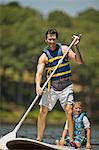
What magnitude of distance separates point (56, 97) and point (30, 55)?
3276 centimetres

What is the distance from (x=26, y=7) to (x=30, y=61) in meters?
7.77

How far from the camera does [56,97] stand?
7566mm

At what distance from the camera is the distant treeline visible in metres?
40.3

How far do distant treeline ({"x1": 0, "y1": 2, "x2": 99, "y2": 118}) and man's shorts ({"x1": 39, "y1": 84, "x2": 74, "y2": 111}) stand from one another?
103 ft

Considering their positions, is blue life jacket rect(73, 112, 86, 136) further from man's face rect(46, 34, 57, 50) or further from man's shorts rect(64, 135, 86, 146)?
man's face rect(46, 34, 57, 50)

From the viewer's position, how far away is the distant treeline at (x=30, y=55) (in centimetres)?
4031

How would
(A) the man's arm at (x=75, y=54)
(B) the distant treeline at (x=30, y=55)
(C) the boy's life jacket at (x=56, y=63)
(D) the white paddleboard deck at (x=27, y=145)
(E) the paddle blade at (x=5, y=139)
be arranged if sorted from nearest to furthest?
(D) the white paddleboard deck at (x=27, y=145)
(E) the paddle blade at (x=5, y=139)
(A) the man's arm at (x=75, y=54)
(C) the boy's life jacket at (x=56, y=63)
(B) the distant treeline at (x=30, y=55)

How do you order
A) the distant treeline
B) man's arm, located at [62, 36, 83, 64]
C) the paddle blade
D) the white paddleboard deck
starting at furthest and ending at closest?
the distant treeline → man's arm, located at [62, 36, 83, 64] → the paddle blade → the white paddleboard deck

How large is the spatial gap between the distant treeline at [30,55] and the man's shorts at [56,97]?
31355 mm

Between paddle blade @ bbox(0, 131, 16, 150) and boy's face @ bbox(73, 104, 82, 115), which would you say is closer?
paddle blade @ bbox(0, 131, 16, 150)

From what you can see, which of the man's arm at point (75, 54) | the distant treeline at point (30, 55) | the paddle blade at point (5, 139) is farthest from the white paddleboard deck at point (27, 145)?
the distant treeline at point (30, 55)

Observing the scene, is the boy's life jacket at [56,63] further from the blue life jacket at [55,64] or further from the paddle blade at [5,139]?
the paddle blade at [5,139]

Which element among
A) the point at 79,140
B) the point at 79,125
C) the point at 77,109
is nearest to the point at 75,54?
the point at 77,109

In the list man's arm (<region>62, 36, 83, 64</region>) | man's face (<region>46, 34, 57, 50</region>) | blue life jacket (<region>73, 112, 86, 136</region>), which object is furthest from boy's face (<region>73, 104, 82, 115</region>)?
man's face (<region>46, 34, 57, 50</region>)
